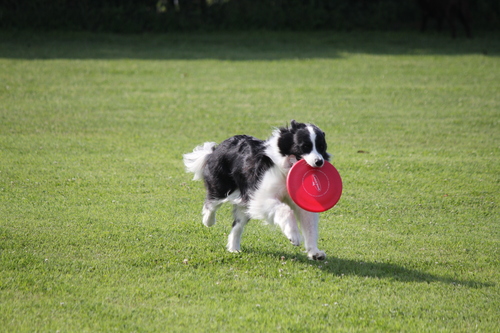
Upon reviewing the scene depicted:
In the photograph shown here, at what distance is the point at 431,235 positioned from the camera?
273 inches

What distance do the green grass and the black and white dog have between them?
40cm

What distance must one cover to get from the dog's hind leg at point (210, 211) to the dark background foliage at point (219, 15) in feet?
63.1

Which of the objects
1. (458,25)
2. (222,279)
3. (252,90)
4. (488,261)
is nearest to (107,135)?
(252,90)

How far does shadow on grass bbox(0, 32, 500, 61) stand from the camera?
2088 centimetres

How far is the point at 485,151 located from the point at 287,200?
648 centimetres

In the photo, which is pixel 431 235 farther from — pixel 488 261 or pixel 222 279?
pixel 222 279

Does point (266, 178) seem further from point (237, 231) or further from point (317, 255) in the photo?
point (317, 255)

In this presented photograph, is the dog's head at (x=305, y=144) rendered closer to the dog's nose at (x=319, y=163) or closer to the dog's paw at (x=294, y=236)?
the dog's nose at (x=319, y=163)

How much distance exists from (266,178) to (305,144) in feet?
1.78

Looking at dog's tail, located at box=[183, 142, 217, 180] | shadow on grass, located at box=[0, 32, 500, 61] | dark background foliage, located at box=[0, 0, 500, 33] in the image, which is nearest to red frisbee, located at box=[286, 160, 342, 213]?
dog's tail, located at box=[183, 142, 217, 180]

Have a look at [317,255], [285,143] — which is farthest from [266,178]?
[317,255]

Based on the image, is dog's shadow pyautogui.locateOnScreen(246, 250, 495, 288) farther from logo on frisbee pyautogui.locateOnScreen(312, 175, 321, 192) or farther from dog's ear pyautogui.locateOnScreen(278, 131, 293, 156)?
dog's ear pyautogui.locateOnScreen(278, 131, 293, 156)

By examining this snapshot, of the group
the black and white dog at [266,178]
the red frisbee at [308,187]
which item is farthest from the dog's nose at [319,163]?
the red frisbee at [308,187]

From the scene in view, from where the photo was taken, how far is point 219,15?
2591cm
